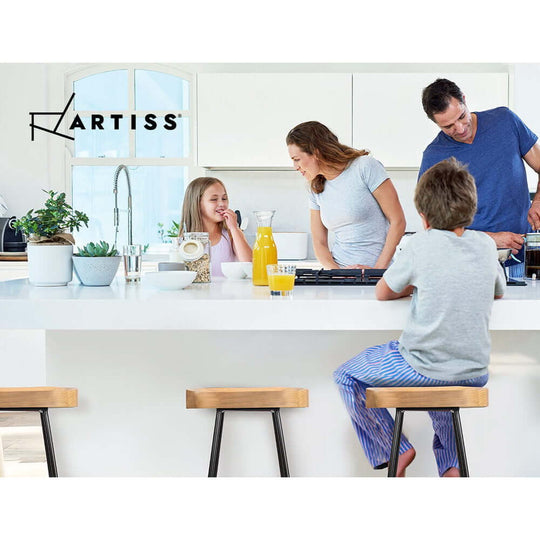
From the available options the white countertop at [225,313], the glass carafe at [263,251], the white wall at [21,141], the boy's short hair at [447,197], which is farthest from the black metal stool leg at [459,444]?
the white wall at [21,141]

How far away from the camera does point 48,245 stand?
239cm

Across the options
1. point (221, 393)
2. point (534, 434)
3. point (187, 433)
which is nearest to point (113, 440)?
point (187, 433)

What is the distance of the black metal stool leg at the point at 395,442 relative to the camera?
1.96 metres

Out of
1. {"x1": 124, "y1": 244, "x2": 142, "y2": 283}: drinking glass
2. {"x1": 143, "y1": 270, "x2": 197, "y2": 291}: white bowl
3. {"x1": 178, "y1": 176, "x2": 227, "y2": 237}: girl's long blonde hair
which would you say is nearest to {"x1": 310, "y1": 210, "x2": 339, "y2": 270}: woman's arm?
{"x1": 178, "y1": 176, "x2": 227, "y2": 237}: girl's long blonde hair

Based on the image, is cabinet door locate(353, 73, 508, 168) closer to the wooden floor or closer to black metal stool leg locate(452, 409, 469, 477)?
the wooden floor

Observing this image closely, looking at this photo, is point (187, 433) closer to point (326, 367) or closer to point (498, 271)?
point (326, 367)

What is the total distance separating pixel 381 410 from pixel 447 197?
0.65 m

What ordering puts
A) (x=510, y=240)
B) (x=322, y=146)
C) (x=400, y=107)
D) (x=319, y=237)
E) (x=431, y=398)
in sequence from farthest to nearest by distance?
(x=400, y=107), (x=319, y=237), (x=322, y=146), (x=510, y=240), (x=431, y=398)

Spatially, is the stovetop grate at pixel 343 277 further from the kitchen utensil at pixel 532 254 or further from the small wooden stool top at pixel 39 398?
the small wooden stool top at pixel 39 398

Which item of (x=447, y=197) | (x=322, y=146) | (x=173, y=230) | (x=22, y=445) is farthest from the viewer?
(x=173, y=230)

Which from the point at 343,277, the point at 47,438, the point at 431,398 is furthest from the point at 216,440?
the point at 343,277

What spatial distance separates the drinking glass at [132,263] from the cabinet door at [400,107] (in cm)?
250

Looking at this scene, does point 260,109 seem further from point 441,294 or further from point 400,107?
point 441,294

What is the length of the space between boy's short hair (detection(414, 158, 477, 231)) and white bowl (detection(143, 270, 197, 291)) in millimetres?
725
